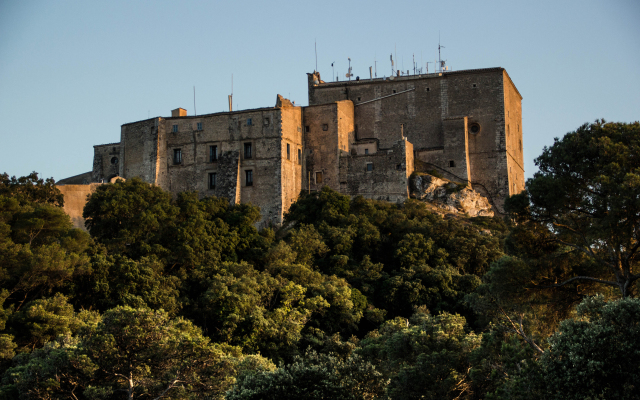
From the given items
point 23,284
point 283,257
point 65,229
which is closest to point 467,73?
point 283,257

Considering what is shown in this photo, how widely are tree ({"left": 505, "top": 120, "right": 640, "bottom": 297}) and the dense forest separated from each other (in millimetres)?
56

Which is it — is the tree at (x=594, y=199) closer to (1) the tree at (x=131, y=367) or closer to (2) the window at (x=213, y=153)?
(1) the tree at (x=131, y=367)

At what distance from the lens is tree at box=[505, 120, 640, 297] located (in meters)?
21.4

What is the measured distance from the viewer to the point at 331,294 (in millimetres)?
39219

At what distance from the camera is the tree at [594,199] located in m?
21.4

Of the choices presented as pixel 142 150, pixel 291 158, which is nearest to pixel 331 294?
pixel 291 158

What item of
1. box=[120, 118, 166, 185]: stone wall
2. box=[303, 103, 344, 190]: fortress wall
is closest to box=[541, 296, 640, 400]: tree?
box=[303, 103, 344, 190]: fortress wall

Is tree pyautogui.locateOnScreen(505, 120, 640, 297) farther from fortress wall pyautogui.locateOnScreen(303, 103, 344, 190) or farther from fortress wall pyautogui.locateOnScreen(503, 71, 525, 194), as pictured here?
fortress wall pyautogui.locateOnScreen(503, 71, 525, 194)

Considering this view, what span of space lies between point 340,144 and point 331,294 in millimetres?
17972

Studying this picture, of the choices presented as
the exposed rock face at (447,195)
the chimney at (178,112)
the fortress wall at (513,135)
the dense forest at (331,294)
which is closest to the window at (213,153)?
the chimney at (178,112)

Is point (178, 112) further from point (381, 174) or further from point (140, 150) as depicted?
point (381, 174)

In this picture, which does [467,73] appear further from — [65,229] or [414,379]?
[414,379]

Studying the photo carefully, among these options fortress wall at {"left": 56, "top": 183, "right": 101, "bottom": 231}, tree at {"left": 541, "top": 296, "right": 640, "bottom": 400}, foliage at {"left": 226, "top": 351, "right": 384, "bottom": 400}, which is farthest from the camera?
fortress wall at {"left": 56, "top": 183, "right": 101, "bottom": 231}

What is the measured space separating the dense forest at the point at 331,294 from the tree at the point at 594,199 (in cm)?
6
